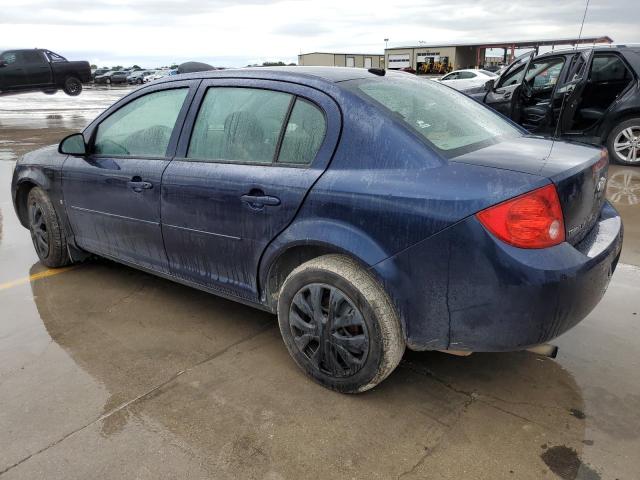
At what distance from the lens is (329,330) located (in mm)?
2539

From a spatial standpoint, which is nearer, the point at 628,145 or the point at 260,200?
the point at 260,200

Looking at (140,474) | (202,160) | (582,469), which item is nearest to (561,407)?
(582,469)

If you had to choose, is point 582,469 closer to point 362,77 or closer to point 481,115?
point 481,115

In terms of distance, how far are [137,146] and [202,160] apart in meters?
0.69

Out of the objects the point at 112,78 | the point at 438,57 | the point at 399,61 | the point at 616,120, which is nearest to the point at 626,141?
the point at 616,120

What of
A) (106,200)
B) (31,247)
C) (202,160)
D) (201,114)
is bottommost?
(31,247)

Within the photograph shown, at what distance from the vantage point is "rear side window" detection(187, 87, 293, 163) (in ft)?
9.16

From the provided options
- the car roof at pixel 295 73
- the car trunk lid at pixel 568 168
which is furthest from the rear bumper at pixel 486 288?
the car roof at pixel 295 73

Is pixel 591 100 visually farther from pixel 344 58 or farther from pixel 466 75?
pixel 344 58

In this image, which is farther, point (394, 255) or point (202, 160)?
point (202, 160)

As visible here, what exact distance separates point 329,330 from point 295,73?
137cm

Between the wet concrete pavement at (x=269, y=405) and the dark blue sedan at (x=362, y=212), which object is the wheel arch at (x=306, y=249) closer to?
the dark blue sedan at (x=362, y=212)

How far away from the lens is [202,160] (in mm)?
3043

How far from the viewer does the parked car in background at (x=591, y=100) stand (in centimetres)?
747
